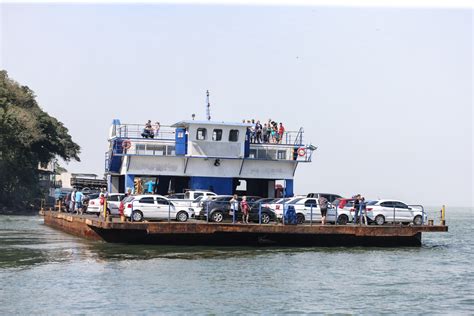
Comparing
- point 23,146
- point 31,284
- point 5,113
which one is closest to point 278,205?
point 31,284

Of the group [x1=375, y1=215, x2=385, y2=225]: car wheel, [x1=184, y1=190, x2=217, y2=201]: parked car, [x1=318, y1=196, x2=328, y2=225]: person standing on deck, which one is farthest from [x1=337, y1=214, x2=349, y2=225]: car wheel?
[x1=184, y1=190, x2=217, y2=201]: parked car

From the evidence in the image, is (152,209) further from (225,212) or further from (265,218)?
(265,218)

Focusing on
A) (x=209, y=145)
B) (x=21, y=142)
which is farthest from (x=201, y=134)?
(x=21, y=142)

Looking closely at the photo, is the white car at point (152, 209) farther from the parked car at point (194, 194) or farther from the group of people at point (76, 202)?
the group of people at point (76, 202)

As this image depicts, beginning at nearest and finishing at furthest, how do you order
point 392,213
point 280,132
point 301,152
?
1. point 392,213
2. point 301,152
3. point 280,132

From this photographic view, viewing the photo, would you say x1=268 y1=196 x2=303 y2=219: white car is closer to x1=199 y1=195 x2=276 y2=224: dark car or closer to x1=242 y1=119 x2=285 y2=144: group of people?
x1=199 y1=195 x2=276 y2=224: dark car

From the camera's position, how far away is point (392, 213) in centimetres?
3784

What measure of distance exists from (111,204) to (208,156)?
709 centimetres

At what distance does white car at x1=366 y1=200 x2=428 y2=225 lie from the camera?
37.7 meters

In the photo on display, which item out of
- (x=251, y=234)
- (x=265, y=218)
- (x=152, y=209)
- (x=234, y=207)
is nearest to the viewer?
(x=234, y=207)

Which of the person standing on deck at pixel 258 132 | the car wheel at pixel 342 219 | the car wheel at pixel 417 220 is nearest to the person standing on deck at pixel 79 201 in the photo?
the person standing on deck at pixel 258 132

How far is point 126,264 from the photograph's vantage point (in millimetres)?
29281

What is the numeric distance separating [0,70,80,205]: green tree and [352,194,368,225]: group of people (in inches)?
1520

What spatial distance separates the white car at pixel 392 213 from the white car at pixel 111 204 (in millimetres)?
11401
